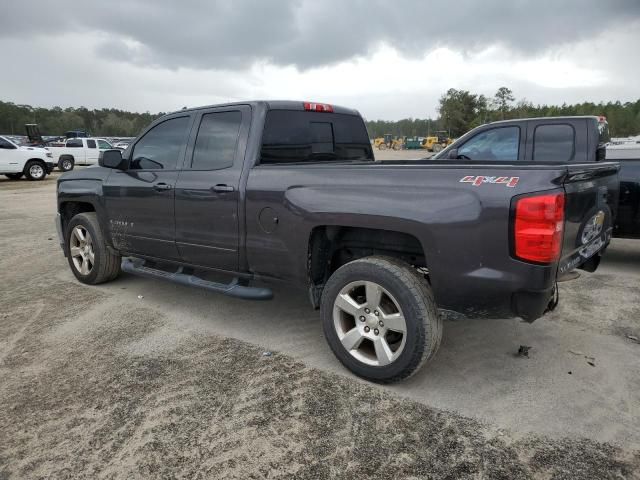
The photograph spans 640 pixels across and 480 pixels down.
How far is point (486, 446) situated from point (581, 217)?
1.43m

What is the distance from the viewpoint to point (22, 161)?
1903 cm

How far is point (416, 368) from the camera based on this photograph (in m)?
2.81

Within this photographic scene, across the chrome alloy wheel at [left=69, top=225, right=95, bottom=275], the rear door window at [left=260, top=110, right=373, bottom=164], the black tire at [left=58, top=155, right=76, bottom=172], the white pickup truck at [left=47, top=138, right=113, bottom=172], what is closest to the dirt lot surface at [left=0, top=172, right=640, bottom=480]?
the chrome alloy wheel at [left=69, top=225, right=95, bottom=275]

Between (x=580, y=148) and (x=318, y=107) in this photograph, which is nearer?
(x=318, y=107)

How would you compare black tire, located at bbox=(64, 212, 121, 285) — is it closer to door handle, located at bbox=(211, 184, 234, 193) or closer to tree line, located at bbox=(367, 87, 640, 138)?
door handle, located at bbox=(211, 184, 234, 193)

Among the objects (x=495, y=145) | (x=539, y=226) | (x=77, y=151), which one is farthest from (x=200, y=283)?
(x=77, y=151)

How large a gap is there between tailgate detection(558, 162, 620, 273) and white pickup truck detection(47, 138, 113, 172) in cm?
2613

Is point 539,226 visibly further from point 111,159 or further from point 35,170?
point 35,170

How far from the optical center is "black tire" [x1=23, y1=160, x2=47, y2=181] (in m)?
19.4

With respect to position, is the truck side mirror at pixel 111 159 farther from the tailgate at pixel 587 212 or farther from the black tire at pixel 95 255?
the tailgate at pixel 587 212

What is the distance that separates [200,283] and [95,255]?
177 cm

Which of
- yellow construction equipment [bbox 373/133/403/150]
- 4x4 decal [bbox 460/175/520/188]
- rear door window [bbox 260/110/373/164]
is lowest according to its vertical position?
4x4 decal [bbox 460/175/520/188]

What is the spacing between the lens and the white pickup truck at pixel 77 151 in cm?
2511

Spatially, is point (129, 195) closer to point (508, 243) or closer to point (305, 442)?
point (305, 442)
